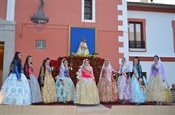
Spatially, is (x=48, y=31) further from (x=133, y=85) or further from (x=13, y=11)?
(x=133, y=85)

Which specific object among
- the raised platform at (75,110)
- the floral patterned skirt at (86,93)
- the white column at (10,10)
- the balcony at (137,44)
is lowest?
the raised platform at (75,110)

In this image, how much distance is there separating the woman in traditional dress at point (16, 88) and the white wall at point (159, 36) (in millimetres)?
7346

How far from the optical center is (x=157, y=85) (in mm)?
7281

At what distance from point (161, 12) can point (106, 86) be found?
7.37 meters

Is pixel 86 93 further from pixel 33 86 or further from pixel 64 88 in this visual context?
pixel 33 86

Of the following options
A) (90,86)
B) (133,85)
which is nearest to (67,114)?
(90,86)

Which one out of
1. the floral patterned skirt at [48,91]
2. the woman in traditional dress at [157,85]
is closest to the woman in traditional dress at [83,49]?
the floral patterned skirt at [48,91]

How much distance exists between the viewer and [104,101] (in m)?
7.48

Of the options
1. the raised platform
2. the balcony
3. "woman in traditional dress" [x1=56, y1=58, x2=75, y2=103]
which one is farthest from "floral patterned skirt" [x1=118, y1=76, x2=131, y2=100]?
the balcony

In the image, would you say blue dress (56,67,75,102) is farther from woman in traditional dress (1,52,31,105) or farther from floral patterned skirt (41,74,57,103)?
woman in traditional dress (1,52,31,105)

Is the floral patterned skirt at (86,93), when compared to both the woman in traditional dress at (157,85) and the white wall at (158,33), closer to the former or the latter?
the woman in traditional dress at (157,85)

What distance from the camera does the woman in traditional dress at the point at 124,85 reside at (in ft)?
Answer: 24.1

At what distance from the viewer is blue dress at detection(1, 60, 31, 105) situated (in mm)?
6211

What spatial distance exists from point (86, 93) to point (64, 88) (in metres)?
0.85
